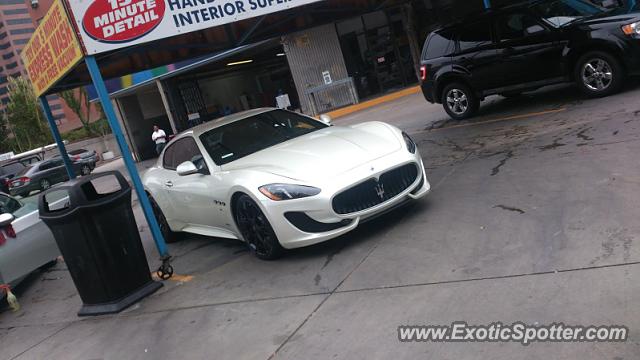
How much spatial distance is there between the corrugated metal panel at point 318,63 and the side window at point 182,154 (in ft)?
48.2

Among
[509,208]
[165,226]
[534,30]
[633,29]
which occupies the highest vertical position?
[534,30]

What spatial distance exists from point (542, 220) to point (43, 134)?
5518cm

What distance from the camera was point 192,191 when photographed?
20.5ft

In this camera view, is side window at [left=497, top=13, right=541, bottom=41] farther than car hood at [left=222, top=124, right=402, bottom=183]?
Yes

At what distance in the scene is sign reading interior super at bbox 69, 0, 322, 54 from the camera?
215 inches

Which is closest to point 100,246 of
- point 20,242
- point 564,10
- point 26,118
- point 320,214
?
point 320,214

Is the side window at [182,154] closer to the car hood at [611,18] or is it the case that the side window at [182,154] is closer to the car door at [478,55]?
the car door at [478,55]

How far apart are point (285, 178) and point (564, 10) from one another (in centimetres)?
631

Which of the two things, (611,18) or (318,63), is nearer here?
(611,18)

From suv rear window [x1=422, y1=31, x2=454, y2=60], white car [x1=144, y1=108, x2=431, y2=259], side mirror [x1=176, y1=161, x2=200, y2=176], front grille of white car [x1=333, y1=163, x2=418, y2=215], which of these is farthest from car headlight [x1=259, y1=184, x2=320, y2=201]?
suv rear window [x1=422, y1=31, x2=454, y2=60]

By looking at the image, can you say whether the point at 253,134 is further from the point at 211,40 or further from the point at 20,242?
the point at 211,40

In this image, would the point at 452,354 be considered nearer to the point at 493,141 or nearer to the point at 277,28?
the point at 493,141

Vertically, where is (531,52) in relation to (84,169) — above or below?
above

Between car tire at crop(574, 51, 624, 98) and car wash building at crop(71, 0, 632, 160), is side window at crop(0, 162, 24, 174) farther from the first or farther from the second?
car tire at crop(574, 51, 624, 98)
